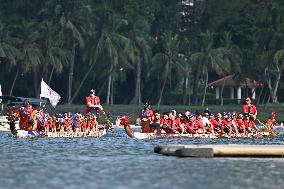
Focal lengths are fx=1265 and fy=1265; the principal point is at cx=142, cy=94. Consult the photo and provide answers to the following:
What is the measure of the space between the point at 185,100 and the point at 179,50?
7.24m

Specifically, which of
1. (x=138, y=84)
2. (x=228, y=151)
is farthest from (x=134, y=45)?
(x=228, y=151)

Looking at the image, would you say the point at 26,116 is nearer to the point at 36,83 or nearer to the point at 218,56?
the point at 36,83

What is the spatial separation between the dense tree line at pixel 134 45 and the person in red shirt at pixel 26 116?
5421cm

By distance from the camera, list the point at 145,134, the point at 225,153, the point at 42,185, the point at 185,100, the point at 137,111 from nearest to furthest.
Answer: the point at 42,185 → the point at 225,153 → the point at 145,134 → the point at 137,111 → the point at 185,100

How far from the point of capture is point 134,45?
131m

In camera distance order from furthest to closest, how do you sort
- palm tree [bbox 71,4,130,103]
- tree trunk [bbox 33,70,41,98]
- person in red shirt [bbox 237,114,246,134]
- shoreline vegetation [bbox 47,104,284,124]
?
palm tree [bbox 71,4,130,103], tree trunk [bbox 33,70,41,98], shoreline vegetation [bbox 47,104,284,124], person in red shirt [bbox 237,114,246,134]

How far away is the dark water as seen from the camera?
41844 millimetres

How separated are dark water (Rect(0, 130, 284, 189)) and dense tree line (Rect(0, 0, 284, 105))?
214 feet

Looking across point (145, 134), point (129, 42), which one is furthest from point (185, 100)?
point (145, 134)

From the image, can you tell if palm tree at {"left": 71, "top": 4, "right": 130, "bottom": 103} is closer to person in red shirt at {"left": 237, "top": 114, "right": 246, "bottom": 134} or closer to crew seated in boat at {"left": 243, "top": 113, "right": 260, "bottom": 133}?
crew seated in boat at {"left": 243, "top": 113, "right": 260, "bottom": 133}

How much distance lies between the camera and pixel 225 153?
53000 mm

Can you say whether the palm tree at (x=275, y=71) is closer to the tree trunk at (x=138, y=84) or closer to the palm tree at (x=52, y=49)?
the tree trunk at (x=138, y=84)

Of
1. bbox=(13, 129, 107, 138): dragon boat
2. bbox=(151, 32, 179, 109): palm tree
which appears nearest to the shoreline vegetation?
bbox=(151, 32, 179, 109): palm tree

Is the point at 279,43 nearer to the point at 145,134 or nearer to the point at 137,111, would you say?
the point at 137,111
